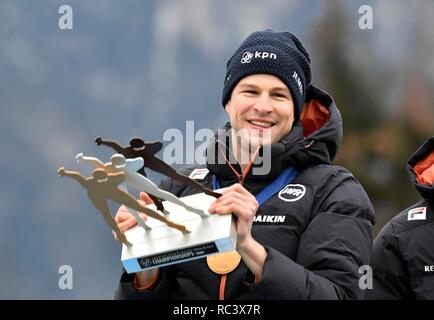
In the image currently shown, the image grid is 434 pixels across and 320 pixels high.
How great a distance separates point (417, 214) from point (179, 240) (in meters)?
1.17

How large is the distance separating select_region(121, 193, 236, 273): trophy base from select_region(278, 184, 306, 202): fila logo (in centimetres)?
31

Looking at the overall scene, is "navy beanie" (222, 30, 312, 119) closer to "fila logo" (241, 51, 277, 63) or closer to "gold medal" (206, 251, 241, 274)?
"fila logo" (241, 51, 277, 63)

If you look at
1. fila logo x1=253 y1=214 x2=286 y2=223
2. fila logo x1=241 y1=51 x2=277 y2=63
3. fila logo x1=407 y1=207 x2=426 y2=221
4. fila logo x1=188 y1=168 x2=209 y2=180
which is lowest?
fila logo x1=407 y1=207 x2=426 y2=221

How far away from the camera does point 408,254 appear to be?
316 centimetres

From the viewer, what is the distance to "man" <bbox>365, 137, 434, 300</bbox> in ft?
10.2

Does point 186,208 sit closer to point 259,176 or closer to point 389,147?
point 259,176

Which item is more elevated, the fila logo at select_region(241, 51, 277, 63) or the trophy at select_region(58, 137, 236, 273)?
the fila logo at select_region(241, 51, 277, 63)

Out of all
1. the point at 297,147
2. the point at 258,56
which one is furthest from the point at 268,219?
the point at 258,56

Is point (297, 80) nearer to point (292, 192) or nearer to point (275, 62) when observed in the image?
point (275, 62)

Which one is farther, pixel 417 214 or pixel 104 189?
pixel 417 214

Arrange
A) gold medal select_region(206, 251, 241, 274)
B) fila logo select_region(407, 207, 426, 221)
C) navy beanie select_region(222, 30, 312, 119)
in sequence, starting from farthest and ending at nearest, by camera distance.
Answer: fila logo select_region(407, 207, 426, 221) < navy beanie select_region(222, 30, 312, 119) < gold medal select_region(206, 251, 241, 274)

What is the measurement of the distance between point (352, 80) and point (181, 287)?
19.1ft

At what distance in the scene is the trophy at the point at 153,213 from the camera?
7.18 feet

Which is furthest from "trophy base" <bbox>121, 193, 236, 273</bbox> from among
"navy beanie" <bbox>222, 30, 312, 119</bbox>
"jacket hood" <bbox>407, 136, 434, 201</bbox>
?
"jacket hood" <bbox>407, 136, 434, 201</bbox>
